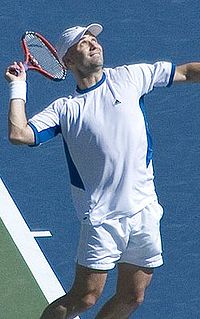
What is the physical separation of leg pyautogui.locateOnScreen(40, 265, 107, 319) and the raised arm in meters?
1.05

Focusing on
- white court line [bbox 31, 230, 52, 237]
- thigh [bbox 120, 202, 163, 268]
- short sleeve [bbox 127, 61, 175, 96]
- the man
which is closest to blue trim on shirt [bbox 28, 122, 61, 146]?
the man

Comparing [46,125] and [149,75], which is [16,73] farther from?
[149,75]

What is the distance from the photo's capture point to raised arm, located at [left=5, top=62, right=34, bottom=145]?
9.47 meters

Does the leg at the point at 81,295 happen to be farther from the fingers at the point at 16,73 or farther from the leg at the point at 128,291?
the fingers at the point at 16,73

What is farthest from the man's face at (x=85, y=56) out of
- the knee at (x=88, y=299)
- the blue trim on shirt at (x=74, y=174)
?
the knee at (x=88, y=299)

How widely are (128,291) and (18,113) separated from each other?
154cm

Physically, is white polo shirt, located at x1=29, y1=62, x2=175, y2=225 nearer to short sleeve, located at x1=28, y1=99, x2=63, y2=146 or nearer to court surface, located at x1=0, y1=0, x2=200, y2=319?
short sleeve, located at x1=28, y1=99, x2=63, y2=146

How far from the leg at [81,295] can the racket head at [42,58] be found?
4.81 feet

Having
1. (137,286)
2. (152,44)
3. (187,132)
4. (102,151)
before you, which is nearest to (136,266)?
(137,286)

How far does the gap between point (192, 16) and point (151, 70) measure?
442cm

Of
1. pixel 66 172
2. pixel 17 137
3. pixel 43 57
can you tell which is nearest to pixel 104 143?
pixel 17 137

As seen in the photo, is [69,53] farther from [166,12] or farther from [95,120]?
[166,12]

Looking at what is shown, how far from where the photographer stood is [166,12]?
14375 millimetres

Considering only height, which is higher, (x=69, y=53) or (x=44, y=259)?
(x=69, y=53)
